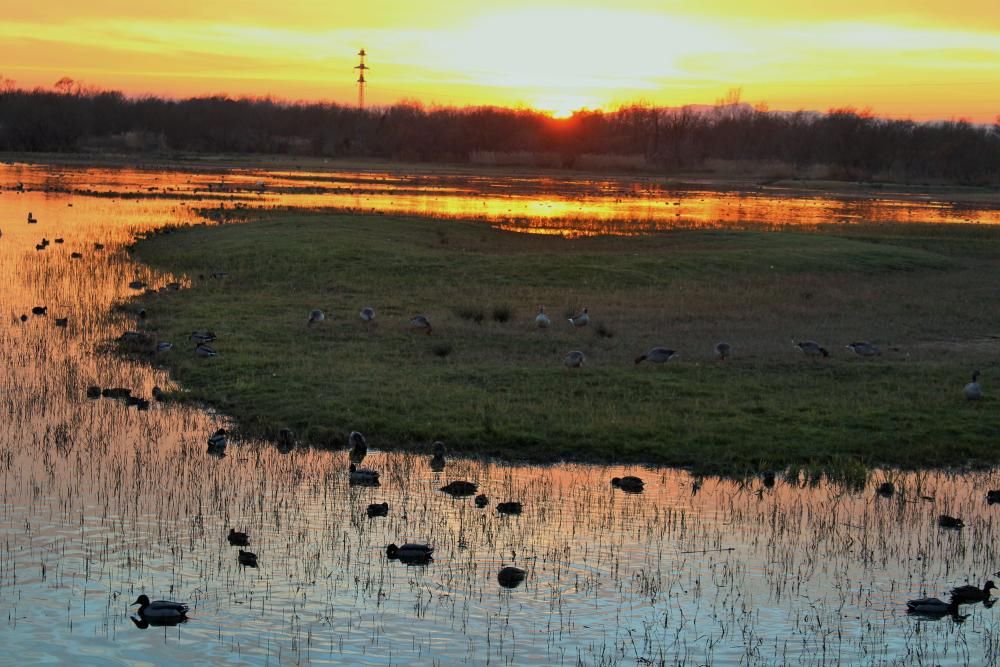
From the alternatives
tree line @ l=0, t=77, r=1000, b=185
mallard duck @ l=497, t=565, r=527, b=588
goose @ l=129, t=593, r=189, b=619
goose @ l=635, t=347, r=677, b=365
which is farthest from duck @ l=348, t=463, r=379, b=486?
tree line @ l=0, t=77, r=1000, b=185

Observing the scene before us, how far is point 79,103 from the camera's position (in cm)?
16262

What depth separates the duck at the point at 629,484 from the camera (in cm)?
1245

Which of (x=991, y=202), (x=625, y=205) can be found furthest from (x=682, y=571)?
(x=991, y=202)

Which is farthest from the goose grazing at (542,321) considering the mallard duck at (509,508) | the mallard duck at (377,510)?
the mallard duck at (377,510)

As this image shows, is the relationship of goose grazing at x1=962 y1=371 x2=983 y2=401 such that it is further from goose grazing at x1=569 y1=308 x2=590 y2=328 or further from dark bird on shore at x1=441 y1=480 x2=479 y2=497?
dark bird on shore at x1=441 y1=480 x2=479 y2=497

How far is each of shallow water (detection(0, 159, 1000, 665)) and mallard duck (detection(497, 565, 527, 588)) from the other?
0.38 feet

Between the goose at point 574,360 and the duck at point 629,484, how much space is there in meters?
5.20

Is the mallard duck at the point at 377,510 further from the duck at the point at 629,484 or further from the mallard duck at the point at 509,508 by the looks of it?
the duck at the point at 629,484

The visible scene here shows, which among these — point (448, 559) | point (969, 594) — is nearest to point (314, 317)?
point (448, 559)

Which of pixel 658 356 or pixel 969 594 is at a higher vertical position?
pixel 658 356

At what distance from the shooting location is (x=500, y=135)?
159375 mm

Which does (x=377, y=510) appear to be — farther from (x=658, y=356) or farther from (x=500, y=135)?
(x=500, y=135)

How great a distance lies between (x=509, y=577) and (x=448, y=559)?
796 mm

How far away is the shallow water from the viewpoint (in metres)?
8.63
